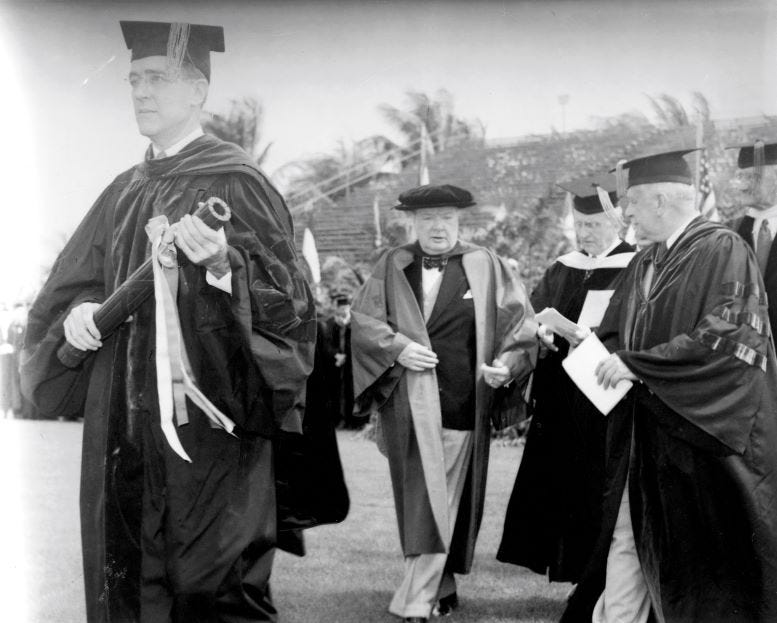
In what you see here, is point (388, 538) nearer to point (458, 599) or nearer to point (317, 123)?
point (458, 599)

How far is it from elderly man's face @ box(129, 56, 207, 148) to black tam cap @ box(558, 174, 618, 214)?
7.37 feet

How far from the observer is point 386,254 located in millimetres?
5391

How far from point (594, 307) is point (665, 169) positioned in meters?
1.05

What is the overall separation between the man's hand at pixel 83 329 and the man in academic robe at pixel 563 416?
2451 millimetres

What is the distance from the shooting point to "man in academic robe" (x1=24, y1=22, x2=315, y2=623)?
3.71 metres

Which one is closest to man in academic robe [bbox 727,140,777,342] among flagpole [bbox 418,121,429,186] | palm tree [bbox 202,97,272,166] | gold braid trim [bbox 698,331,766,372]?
gold braid trim [bbox 698,331,766,372]

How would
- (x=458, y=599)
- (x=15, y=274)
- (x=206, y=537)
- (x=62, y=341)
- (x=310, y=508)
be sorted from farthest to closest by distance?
(x=458, y=599) < (x=15, y=274) < (x=310, y=508) < (x=62, y=341) < (x=206, y=537)

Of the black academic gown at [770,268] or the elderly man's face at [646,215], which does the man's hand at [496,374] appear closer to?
the elderly man's face at [646,215]

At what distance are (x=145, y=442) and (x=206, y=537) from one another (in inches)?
18.9

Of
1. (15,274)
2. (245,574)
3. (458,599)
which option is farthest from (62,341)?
(458,599)

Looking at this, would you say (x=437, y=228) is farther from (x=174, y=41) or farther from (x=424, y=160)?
(x=174, y=41)

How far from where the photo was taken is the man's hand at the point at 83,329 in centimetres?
381

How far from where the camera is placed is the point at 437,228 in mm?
5281

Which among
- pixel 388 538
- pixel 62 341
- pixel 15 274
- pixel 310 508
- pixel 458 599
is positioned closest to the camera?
pixel 62 341
